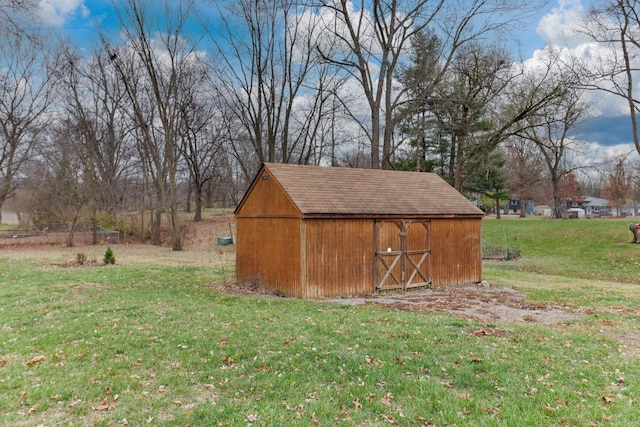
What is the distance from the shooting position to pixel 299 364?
554 cm

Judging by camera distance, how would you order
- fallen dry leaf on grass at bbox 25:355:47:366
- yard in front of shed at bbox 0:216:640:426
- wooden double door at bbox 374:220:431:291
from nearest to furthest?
1. yard in front of shed at bbox 0:216:640:426
2. fallen dry leaf on grass at bbox 25:355:47:366
3. wooden double door at bbox 374:220:431:291

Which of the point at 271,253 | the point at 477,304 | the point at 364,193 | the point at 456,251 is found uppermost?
the point at 364,193

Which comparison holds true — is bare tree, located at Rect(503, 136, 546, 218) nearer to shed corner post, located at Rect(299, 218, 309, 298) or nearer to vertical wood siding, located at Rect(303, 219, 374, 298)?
vertical wood siding, located at Rect(303, 219, 374, 298)

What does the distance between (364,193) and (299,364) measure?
7.91 m

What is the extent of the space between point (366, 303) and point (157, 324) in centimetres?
497

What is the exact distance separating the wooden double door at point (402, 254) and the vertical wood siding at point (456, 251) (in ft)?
1.33

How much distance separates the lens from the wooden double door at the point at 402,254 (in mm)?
12297

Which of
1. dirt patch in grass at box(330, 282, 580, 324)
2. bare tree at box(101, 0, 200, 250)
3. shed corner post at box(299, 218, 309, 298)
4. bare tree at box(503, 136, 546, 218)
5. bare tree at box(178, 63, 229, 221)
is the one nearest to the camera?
dirt patch in grass at box(330, 282, 580, 324)

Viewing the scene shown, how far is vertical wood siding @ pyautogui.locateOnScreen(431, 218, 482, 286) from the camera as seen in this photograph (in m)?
13.5

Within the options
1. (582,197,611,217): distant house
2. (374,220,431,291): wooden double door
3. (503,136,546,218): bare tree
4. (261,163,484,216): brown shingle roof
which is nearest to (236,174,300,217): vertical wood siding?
(261,163,484,216): brown shingle roof

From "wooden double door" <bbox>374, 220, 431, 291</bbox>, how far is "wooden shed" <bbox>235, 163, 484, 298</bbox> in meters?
0.03

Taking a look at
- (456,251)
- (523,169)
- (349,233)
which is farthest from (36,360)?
(523,169)

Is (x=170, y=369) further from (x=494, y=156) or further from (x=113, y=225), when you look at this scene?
(x=494, y=156)

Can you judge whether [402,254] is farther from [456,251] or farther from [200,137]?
[200,137]
